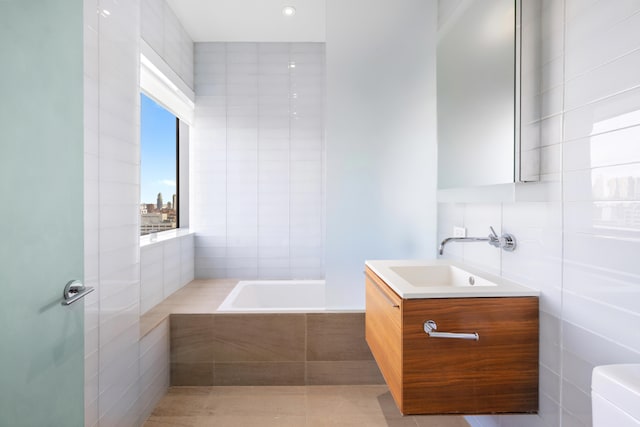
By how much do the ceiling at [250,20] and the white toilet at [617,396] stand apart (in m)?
2.85

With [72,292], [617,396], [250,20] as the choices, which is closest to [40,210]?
[72,292]

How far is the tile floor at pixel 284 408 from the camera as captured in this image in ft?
6.36

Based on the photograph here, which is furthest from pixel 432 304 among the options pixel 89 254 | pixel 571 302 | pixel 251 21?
pixel 251 21

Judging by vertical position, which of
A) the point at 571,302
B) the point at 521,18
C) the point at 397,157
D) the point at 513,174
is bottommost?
the point at 571,302

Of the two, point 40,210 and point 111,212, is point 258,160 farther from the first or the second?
point 40,210

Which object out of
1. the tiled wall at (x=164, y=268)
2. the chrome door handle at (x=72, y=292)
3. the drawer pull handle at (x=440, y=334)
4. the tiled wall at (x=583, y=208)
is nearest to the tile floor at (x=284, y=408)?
the tiled wall at (x=164, y=268)

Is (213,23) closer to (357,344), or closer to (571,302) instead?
(357,344)

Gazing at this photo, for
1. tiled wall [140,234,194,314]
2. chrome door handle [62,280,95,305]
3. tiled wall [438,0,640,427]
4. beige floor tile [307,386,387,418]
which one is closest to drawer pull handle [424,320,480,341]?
tiled wall [438,0,640,427]

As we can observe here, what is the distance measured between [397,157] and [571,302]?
1277mm

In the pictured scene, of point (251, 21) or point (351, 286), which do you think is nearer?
point (351, 286)

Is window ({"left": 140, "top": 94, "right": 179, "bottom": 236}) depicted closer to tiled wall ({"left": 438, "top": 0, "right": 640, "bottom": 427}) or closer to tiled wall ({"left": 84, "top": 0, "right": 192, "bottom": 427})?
tiled wall ({"left": 84, "top": 0, "right": 192, "bottom": 427})

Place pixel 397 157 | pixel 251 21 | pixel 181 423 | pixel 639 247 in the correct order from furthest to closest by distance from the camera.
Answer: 1. pixel 251 21
2. pixel 397 157
3. pixel 181 423
4. pixel 639 247

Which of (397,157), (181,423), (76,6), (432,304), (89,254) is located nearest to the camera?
(76,6)

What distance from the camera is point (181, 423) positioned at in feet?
6.33
